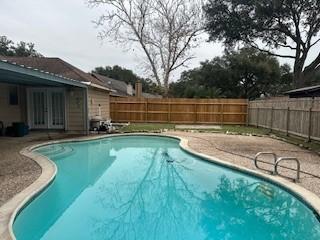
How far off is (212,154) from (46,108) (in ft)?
32.5

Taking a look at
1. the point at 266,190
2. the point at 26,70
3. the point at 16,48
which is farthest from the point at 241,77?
the point at 266,190

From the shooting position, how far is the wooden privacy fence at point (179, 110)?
2366cm

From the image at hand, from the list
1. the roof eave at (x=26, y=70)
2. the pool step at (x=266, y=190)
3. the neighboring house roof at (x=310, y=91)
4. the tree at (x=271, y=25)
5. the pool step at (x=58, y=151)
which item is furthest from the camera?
the tree at (x=271, y=25)

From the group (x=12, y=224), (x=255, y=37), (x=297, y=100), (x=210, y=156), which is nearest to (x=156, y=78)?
(x=255, y=37)

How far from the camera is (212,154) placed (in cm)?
1081

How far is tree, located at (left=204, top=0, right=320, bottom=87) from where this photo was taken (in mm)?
21781

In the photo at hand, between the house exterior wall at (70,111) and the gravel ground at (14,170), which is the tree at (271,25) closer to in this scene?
the house exterior wall at (70,111)

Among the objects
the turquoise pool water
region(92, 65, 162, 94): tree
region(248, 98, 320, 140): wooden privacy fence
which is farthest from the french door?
region(92, 65, 162, 94): tree

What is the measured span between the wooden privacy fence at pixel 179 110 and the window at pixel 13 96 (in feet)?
26.6

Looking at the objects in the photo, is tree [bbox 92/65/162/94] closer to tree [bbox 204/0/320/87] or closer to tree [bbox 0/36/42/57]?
tree [bbox 0/36/42/57]

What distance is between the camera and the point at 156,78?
107ft

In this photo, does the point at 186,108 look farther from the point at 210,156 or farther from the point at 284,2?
the point at 210,156

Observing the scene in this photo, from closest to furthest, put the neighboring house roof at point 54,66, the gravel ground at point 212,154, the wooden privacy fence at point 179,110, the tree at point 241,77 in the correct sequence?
the gravel ground at point 212,154 → the neighboring house roof at point 54,66 → the wooden privacy fence at point 179,110 → the tree at point 241,77

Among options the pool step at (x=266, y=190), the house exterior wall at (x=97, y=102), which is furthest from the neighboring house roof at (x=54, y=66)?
the pool step at (x=266, y=190)
